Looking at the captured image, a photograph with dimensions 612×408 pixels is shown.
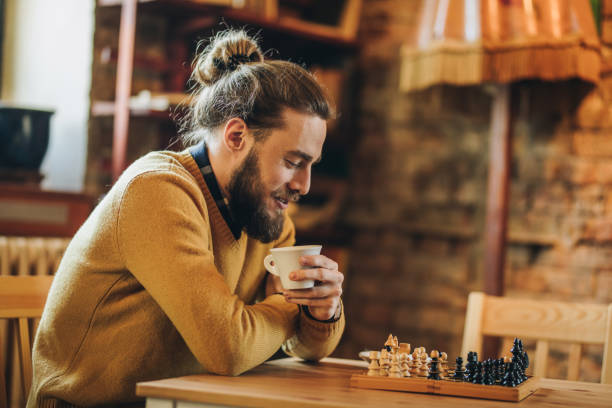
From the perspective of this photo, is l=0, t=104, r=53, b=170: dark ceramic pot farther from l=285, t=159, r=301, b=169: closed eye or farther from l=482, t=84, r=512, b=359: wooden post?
l=482, t=84, r=512, b=359: wooden post

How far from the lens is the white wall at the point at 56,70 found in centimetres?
317

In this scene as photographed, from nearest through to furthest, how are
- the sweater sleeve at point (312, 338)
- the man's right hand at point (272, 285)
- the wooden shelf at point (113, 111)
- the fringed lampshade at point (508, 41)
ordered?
the sweater sleeve at point (312, 338)
the man's right hand at point (272, 285)
the fringed lampshade at point (508, 41)
the wooden shelf at point (113, 111)

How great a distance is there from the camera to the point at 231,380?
3.97 ft

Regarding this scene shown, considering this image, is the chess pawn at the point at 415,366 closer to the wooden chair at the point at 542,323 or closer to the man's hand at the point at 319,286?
the man's hand at the point at 319,286

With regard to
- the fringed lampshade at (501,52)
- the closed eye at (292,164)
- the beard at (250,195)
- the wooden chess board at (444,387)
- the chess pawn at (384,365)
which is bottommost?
the wooden chess board at (444,387)

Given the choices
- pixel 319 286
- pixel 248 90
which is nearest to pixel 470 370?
pixel 319 286

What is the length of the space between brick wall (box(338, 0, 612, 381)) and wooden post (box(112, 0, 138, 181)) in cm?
121

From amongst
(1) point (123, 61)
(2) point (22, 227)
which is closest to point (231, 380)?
(2) point (22, 227)

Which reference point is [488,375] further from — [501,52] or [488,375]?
[501,52]

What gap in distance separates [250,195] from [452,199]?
194cm

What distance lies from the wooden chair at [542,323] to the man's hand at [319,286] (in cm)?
52

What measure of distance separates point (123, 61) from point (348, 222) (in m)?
1.37

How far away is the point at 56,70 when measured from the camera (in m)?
3.23

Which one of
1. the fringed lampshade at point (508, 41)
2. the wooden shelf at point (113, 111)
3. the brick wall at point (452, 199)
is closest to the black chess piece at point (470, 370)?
the fringed lampshade at point (508, 41)
